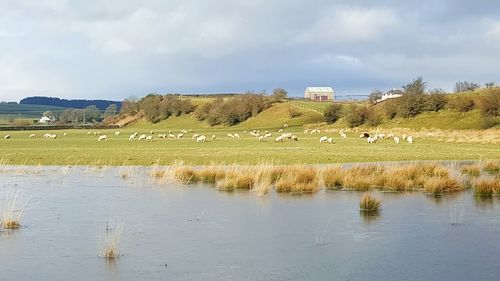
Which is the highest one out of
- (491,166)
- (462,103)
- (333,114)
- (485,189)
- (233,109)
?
(462,103)

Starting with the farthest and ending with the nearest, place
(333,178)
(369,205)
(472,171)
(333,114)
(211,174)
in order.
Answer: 1. (333,114)
2. (472,171)
3. (211,174)
4. (333,178)
5. (369,205)

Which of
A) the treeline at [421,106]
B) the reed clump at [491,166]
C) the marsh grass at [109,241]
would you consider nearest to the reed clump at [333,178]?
the reed clump at [491,166]

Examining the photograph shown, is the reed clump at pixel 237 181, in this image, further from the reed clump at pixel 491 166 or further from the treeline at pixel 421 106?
the treeline at pixel 421 106

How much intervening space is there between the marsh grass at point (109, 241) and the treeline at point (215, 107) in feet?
382

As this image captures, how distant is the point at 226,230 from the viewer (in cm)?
1580

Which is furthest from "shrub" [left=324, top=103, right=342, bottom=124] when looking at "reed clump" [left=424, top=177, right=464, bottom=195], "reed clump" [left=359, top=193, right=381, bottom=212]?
"reed clump" [left=359, top=193, right=381, bottom=212]

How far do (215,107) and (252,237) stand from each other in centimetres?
12704

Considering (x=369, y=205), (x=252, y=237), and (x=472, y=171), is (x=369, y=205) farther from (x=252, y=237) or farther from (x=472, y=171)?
(x=472, y=171)

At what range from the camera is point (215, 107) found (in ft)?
464

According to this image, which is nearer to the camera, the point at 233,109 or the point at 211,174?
Result: the point at 211,174

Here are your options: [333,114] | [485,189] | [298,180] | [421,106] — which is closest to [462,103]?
[421,106]

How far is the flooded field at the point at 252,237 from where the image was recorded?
11805 mm

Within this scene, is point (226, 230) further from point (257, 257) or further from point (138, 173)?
point (138, 173)

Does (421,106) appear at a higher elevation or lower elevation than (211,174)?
higher
